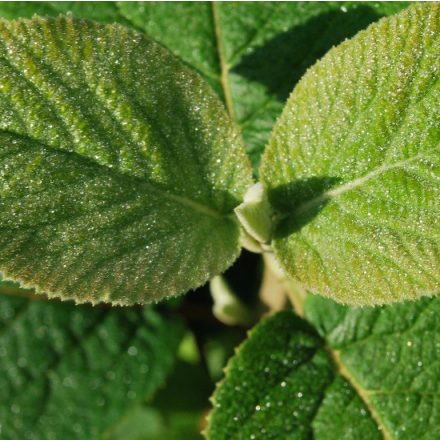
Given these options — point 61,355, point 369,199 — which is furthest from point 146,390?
point 369,199

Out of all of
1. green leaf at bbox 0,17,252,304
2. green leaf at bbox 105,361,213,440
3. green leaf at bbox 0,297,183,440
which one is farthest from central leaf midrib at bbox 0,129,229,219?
green leaf at bbox 105,361,213,440

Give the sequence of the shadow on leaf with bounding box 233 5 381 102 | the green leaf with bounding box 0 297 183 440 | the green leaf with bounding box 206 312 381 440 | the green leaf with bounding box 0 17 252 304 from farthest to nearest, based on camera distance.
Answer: the green leaf with bounding box 0 297 183 440 → the shadow on leaf with bounding box 233 5 381 102 → the green leaf with bounding box 206 312 381 440 → the green leaf with bounding box 0 17 252 304

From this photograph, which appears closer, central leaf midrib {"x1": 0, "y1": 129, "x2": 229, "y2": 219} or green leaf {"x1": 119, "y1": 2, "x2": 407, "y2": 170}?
central leaf midrib {"x1": 0, "y1": 129, "x2": 229, "y2": 219}

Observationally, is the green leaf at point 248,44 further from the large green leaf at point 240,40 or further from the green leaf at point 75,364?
the green leaf at point 75,364

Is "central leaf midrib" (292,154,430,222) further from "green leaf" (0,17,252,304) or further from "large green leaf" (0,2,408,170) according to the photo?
"large green leaf" (0,2,408,170)

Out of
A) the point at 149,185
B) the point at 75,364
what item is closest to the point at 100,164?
A: the point at 149,185

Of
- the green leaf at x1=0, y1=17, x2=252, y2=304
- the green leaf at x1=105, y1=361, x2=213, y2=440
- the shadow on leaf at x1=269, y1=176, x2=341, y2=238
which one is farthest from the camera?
the green leaf at x1=105, y1=361, x2=213, y2=440

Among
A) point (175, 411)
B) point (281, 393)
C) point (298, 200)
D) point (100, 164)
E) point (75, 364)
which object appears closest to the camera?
point (100, 164)

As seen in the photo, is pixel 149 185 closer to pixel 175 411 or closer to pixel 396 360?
pixel 396 360
